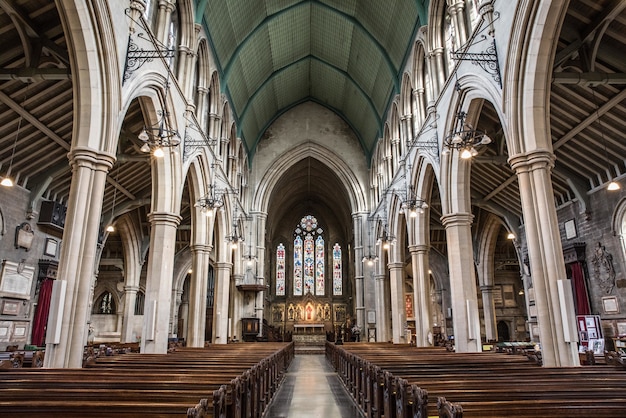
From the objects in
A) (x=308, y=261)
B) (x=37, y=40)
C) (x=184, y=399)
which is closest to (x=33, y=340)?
(x=37, y=40)

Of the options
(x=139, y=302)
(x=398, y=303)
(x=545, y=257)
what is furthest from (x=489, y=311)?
(x=139, y=302)

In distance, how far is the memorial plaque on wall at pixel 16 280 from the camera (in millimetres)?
12180

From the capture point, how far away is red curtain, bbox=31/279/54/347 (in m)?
13.3

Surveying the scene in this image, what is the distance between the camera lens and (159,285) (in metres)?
11.6

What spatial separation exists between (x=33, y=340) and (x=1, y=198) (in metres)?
4.38

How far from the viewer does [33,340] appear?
521 inches

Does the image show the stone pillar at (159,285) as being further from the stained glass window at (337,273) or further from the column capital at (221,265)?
the stained glass window at (337,273)

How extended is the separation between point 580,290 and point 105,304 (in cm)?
2508

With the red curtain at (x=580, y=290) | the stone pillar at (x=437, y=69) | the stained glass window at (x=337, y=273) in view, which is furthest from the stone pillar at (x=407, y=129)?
the stained glass window at (x=337, y=273)

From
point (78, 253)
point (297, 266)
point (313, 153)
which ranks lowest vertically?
point (78, 253)

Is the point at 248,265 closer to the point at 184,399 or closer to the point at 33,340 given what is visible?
the point at 33,340

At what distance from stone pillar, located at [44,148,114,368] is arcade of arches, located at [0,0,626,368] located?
37 millimetres

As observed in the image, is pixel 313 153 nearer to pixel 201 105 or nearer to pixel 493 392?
pixel 201 105

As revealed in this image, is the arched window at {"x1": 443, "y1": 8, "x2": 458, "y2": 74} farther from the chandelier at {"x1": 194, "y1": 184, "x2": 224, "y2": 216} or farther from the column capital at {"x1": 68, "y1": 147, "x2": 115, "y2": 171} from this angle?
the column capital at {"x1": 68, "y1": 147, "x2": 115, "y2": 171}
